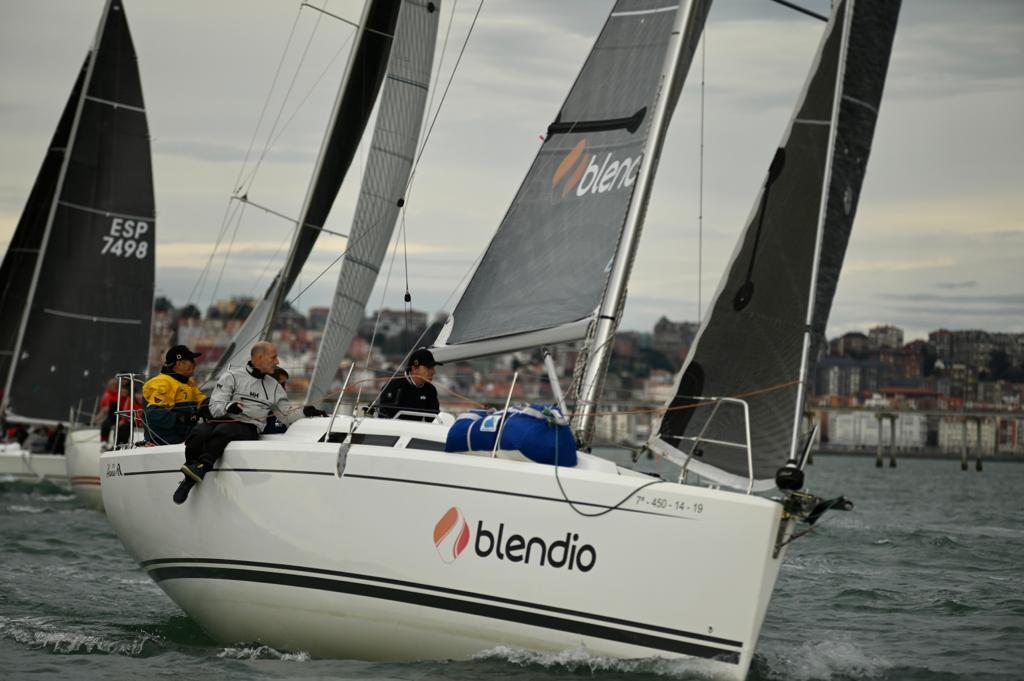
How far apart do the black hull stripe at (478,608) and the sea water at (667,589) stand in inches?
4.1

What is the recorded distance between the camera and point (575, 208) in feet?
29.7

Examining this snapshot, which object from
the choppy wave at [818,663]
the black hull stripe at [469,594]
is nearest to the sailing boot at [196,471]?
the black hull stripe at [469,594]

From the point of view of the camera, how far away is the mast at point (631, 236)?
8.30m

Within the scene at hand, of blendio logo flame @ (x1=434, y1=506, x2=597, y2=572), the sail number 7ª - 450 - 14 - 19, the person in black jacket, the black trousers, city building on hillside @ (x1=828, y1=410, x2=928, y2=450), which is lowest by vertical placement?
city building on hillside @ (x1=828, y1=410, x2=928, y2=450)

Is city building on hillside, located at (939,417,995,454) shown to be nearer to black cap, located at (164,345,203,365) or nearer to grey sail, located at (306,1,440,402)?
grey sail, located at (306,1,440,402)

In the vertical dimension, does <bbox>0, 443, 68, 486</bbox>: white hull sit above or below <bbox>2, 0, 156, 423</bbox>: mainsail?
below

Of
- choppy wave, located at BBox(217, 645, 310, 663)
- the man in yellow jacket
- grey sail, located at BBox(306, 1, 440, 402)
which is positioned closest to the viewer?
choppy wave, located at BBox(217, 645, 310, 663)

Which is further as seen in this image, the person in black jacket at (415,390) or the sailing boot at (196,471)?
the person in black jacket at (415,390)

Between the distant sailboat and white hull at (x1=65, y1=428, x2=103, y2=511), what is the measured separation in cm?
461

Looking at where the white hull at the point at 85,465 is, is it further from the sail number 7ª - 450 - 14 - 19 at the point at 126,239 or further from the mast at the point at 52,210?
the sail number 7ª - 450 - 14 - 19 at the point at 126,239

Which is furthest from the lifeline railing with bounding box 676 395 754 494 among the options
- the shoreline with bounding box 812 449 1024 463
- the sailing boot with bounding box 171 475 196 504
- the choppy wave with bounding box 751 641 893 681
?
the shoreline with bounding box 812 449 1024 463

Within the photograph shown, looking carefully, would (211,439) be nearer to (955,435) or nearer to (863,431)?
(863,431)

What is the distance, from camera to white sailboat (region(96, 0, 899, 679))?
277 inches

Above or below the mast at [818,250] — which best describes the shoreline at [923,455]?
below
